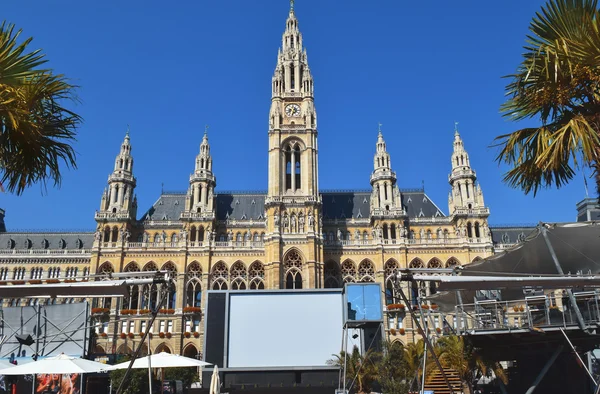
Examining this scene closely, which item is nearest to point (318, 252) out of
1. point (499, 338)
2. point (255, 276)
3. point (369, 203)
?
point (255, 276)

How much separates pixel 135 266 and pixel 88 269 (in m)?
8.71

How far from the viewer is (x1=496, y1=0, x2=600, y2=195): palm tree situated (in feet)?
35.2

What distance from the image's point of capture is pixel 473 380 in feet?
84.5

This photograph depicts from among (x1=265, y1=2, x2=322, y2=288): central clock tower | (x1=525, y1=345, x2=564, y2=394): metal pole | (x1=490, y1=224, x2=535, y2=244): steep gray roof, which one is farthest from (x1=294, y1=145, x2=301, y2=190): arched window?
(x1=525, y1=345, x2=564, y2=394): metal pole

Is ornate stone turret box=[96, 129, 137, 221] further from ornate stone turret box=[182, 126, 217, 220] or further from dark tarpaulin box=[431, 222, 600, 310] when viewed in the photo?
dark tarpaulin box=[431, 222, 600, 310]

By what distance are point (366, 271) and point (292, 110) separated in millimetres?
21046

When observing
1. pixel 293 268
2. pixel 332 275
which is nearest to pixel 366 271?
pixel 332 275

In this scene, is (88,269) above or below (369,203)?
below

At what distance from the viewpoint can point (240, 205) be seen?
69.1 metres

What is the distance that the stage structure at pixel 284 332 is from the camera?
3597 cm

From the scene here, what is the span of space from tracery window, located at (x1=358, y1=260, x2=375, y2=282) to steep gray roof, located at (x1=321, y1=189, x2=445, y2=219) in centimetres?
726

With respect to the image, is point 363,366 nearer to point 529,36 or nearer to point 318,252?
point 529,36

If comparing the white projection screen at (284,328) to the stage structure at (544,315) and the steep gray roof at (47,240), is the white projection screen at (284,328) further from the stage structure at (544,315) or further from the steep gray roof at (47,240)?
the steep gray roof at (47,240)

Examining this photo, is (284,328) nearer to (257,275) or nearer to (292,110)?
(257,275)
